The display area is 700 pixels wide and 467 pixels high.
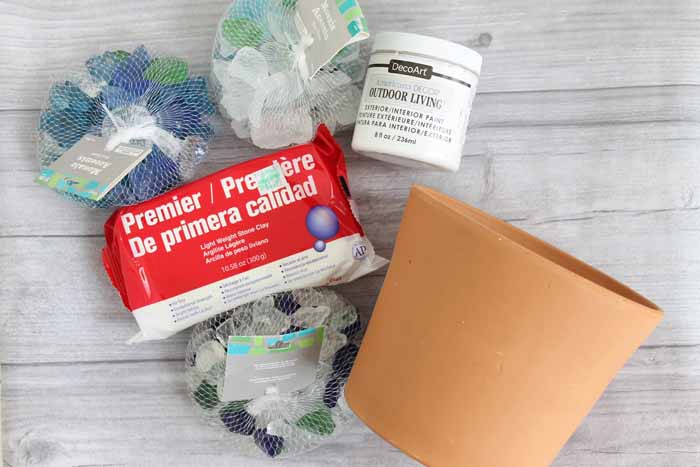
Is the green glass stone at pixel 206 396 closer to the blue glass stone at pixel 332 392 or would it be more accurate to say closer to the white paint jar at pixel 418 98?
the blue glass stone at pixel 332 392

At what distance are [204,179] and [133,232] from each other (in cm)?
10

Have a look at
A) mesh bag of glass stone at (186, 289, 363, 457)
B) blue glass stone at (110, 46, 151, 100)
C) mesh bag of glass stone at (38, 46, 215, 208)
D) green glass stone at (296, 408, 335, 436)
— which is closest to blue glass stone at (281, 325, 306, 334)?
mesh bag of glass stone at (186, 289, 363, 457)

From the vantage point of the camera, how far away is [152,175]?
0.70 m

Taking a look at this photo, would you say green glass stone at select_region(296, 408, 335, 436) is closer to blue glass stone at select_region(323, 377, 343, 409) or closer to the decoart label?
blue glass stone at select_region(323, 377, 343, 409)

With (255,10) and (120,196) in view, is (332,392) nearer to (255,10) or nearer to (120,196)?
(120,196)

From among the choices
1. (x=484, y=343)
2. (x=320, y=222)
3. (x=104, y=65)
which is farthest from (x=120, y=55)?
(x=484, y=343)

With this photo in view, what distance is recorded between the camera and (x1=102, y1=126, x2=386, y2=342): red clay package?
2.31 feet

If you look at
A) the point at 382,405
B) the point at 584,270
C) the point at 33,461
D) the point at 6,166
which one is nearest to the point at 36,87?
the point at 6,166

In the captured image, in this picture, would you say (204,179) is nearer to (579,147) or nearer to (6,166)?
(6,166)

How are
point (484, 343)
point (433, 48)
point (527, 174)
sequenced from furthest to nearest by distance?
point (527, 174) → point (433, 48) → point (484, 343)

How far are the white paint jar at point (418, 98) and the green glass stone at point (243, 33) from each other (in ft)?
0.44

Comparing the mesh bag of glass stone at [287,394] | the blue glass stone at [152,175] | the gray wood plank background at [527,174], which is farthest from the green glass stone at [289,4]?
the mesh bag of glass stone at [287,394]

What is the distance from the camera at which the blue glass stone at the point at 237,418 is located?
0.73 meters

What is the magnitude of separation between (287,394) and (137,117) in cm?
36
